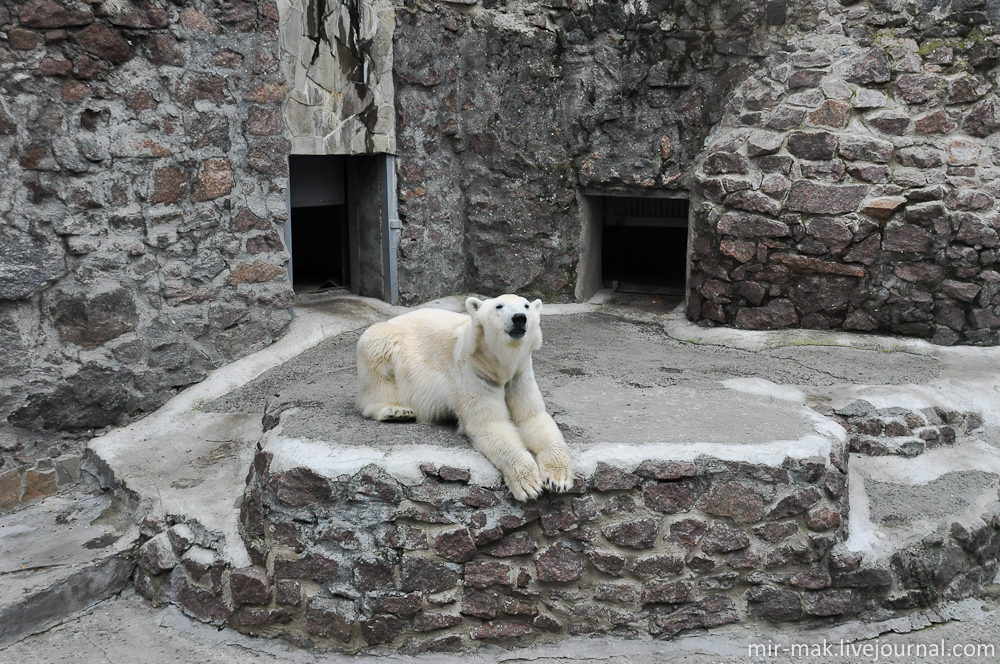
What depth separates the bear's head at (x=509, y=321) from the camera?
4.16 meters

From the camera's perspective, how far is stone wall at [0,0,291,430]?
5.59m

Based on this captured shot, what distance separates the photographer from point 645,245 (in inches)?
421

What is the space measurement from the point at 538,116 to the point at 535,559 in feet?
16.5

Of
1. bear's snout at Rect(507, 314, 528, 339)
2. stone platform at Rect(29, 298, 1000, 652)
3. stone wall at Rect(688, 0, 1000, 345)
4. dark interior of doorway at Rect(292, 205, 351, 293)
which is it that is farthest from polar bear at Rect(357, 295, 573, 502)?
dark interior of doorway at Rect(292, 205, 351, 293)

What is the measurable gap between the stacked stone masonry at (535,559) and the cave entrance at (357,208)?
12.6 feet

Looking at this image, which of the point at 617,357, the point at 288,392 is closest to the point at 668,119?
the point at 617,357

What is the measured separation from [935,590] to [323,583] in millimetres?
3005

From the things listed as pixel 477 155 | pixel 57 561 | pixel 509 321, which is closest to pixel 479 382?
pixel 509 321

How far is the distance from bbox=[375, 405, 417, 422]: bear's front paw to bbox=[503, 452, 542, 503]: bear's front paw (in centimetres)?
79

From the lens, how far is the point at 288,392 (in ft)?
18.7

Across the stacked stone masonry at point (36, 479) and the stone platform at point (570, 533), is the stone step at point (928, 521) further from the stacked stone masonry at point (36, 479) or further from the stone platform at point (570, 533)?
the stacked stone masonry at point (36, 479)

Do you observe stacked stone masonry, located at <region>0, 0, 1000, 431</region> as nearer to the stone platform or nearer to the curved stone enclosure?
the stone platform

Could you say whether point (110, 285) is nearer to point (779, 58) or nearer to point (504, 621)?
point (504, 621)

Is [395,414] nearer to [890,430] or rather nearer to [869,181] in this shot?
[890,430]
